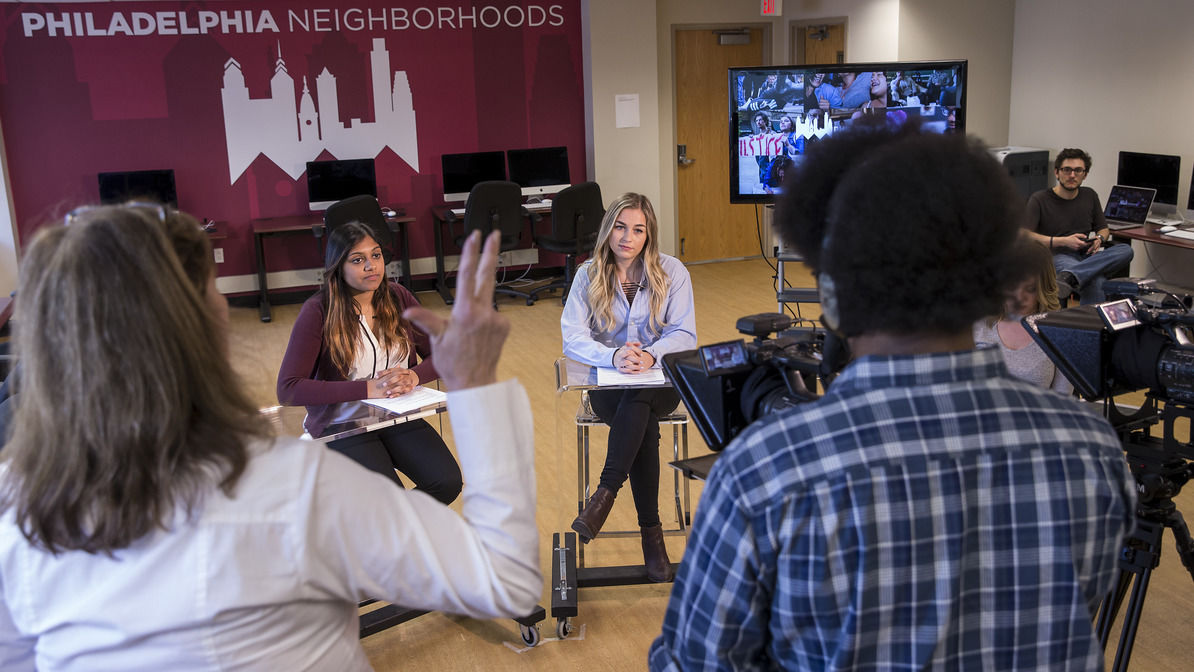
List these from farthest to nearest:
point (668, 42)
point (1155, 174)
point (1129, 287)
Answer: point (668, 42), point (1155, 174), point (1129, 287)

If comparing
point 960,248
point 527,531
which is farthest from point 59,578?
point 960,248

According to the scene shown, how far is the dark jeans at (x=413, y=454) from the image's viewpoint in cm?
287

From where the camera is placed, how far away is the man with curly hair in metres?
0.96

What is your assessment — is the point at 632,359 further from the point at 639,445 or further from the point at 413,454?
the point at 413,454

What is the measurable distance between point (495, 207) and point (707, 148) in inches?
91.5

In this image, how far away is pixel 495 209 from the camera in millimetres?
6895

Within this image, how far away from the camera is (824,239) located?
1.03m

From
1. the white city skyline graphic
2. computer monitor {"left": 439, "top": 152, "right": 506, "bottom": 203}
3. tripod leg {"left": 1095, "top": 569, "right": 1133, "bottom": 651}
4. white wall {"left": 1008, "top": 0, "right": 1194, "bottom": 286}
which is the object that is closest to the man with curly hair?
tripod leg {"left": 1095, "top": 569, "right": 1133, "bottom": 651}

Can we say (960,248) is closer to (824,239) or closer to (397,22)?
(824,239)

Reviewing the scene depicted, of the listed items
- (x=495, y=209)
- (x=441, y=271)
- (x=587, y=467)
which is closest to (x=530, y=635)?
(x=587, y=467)

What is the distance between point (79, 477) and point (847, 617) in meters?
0.76

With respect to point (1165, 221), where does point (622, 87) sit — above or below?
above

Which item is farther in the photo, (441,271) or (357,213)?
(441,271)

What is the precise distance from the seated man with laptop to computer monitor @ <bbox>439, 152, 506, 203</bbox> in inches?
147
